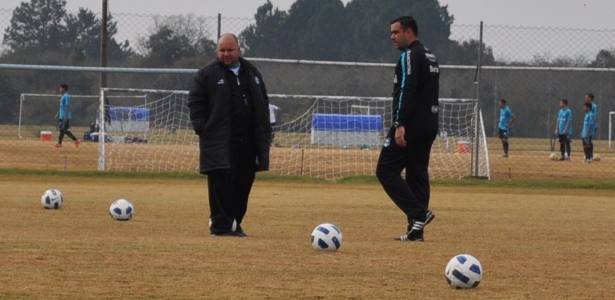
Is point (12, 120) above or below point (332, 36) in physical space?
below

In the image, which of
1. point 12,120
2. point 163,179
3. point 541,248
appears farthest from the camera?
point 12,120

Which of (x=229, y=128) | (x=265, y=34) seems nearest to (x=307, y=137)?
(x=265, y=34)

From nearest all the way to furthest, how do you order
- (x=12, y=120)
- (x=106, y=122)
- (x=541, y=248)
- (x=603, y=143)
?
(x=541, y=248) < (x=106, y=122) < (x=12, y=120) < (x=603, y=143)

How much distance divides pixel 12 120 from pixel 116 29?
5350 millimetres

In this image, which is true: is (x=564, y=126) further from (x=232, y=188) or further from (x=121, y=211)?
(x=232, y=188)

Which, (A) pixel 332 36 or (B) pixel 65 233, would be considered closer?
(B) pixel 65 233

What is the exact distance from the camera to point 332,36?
49.7 meters

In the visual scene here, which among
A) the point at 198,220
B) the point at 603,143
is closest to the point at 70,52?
the point at 603,143

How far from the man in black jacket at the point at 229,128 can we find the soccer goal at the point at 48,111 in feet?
65.2

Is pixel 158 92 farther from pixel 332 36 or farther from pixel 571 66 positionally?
pixel 332 36

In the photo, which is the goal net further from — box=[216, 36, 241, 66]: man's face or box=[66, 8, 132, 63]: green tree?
box=[216, 36, 241, 66]: man's face

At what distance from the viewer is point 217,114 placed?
38.7ft

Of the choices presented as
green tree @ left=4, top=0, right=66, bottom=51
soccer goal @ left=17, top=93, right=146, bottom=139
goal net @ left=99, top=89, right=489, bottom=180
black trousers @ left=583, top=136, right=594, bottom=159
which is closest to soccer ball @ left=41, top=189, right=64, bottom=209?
goal net @ left=99, top=89, right=489, bottom=180

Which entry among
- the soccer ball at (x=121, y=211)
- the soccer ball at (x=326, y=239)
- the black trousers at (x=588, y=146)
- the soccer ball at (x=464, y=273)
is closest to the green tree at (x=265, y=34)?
the black trousers at (x=588, y=146)
